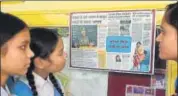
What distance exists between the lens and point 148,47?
1213 mm

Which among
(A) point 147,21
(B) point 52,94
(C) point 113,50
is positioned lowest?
(B) point 52,94

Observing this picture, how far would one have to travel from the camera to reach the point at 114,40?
1.30 m

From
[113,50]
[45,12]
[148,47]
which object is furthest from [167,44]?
[45,12]

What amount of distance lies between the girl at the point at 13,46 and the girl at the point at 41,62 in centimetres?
18

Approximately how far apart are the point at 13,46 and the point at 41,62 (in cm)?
25

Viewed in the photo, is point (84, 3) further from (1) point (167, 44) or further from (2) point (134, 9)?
(1) point (167, 44)

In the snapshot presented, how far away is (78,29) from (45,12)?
193 mm

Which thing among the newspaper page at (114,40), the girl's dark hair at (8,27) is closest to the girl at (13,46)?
the girl's dark hair at (8,27)

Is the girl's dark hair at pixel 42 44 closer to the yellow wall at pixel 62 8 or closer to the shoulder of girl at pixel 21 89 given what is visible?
the shoulder of girl at pixel 21 89

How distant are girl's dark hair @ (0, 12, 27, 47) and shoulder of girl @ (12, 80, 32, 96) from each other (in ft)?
0.91

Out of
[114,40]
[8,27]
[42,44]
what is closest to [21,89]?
[42,44]

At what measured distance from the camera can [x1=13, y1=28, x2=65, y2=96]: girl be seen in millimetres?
1188

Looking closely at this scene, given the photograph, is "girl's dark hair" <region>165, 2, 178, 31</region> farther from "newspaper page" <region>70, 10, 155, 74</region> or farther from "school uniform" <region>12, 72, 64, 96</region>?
"school uniform" <region>12, 72, 64, 96</region>

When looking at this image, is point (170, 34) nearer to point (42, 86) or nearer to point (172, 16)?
point (172, 16)
